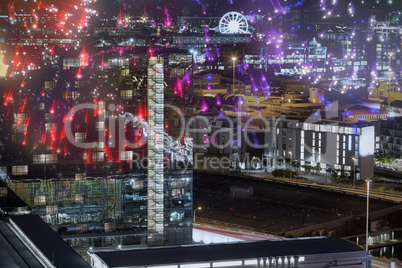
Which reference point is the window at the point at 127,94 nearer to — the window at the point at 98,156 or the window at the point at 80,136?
the window at the point at 98,156

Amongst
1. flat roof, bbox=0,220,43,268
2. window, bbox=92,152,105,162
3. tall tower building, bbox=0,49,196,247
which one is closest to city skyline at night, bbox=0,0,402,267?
tall tower building, bbox=0,49,196,247

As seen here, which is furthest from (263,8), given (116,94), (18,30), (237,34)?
(116,94)

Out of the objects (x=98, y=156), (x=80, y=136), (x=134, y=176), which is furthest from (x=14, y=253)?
(x=80, y=136)

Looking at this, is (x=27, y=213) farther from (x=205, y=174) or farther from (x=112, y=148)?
(x=205, y=174)

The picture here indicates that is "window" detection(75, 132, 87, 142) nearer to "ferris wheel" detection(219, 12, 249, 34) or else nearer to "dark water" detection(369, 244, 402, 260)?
"dark water" detection(369, 244, 402, 260)

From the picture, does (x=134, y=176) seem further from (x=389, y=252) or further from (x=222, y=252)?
(x=389, y=252)

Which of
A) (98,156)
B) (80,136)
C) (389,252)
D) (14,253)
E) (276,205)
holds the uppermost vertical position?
(80,136)
